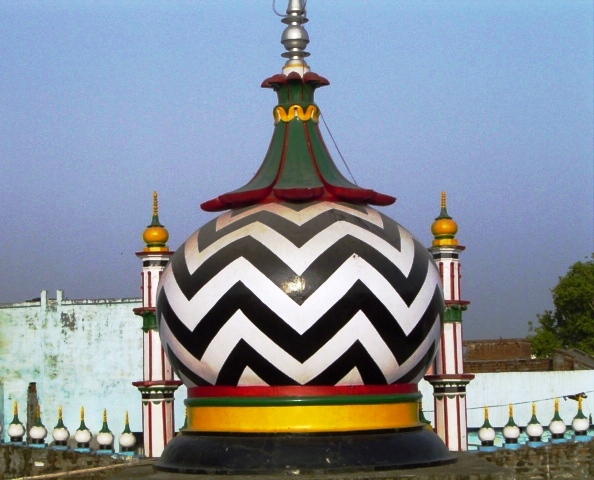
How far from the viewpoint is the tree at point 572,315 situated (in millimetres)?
54312

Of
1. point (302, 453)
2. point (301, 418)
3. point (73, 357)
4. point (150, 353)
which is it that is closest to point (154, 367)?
point (150, 353)

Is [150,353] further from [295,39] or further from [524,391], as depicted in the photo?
[524,391]

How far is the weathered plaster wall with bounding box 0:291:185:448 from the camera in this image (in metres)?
38.7

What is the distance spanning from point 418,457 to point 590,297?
39718 mm

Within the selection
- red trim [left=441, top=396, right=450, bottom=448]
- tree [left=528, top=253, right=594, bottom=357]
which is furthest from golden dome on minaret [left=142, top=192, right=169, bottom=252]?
tree [left=528, top=253, right=594, bottom=357]

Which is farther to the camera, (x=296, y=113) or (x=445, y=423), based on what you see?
(x=445, y=423)

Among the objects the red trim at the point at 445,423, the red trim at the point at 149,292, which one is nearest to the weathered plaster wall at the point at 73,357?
the red trim at the point at 149,292

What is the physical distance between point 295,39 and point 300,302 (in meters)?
4.28

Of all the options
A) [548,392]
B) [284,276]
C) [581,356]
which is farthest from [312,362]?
[581,356]

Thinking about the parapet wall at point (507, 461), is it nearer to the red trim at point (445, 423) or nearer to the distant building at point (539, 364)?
the red trim at point (445, 423)

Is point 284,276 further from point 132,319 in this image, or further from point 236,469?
point 132,319

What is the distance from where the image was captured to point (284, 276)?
15.3 m

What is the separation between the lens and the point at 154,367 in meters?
21.3

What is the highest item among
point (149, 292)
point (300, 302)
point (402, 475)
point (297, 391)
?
point (149, 292)
